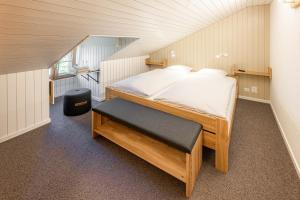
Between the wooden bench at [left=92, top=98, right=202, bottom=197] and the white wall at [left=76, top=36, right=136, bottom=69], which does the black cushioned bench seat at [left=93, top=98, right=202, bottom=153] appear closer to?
the wooden bench at [left=92, top=98, right=202, bottom=197]

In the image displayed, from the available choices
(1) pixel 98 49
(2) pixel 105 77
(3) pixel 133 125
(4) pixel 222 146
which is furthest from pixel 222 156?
(1) pixel 98 49

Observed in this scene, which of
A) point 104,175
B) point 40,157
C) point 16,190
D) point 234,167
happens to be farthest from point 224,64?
point 16,190

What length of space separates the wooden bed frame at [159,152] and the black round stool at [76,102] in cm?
77

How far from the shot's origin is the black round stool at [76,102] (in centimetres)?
271

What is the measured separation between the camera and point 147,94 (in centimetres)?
222

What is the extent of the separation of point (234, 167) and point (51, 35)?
7.05ft

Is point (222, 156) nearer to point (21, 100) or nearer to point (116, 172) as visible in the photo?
point (116, 172)

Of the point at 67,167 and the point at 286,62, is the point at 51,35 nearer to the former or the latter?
the point at 67,167

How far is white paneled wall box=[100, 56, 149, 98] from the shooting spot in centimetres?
335

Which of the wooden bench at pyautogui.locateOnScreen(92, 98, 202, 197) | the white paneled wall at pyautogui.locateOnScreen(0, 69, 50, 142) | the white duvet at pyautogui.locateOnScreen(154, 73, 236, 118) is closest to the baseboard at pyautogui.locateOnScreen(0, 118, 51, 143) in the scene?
the white paneled wall at pyautogui.locateOnScreen(0, 69, 50, 142)

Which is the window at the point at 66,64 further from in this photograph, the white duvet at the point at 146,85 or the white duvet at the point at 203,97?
the white duvet at the point at 203,97

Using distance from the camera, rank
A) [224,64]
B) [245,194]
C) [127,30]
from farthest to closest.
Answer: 1. [224,64]
2. [127,30]
3. [245,194]

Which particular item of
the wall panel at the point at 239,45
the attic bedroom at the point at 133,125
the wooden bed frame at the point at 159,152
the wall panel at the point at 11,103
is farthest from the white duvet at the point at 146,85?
the wall panel at the point at 239,45

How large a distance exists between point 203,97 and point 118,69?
2.20 metres
